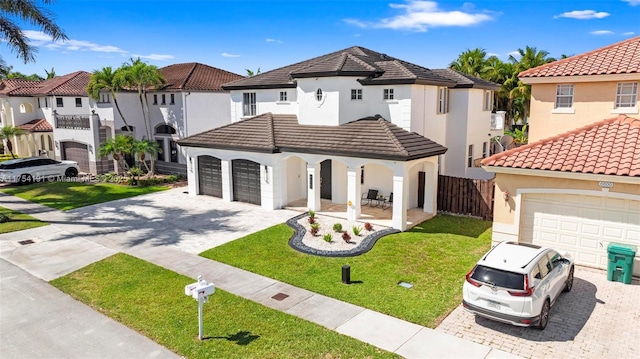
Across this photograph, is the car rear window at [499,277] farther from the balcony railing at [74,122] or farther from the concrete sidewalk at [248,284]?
the balcony railing at [74,122]

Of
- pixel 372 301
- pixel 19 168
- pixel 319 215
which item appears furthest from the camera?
pixel 19 168

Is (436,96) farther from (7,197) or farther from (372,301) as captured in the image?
(7,197)

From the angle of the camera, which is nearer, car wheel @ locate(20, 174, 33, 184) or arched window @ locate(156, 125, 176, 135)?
car wheel @ locate(20, 174, 33, 184)

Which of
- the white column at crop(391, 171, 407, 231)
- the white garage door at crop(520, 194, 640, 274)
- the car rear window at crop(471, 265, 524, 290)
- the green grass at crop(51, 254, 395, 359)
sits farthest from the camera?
the white column at crop(391, 171, 407, 231)

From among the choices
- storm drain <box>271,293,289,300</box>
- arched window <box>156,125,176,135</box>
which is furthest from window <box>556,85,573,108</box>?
arched window <box>156,125,176,135</box>

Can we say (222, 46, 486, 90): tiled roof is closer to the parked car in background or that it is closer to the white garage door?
the white garage door

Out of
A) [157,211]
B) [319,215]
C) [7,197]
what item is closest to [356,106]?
[319,215]
